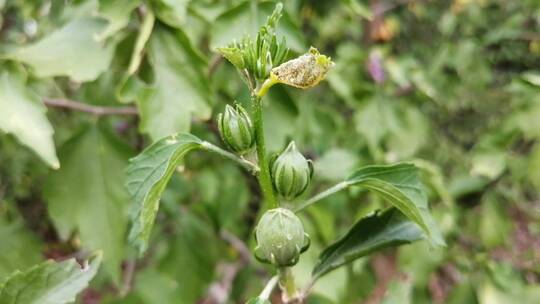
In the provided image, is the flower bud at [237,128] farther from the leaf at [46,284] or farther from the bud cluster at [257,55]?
the leaf at [46,284]

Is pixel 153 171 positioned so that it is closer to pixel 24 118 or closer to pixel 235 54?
pixel 235 54

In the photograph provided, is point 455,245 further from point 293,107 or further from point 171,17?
point 171,17

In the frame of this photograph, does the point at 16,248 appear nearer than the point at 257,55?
No

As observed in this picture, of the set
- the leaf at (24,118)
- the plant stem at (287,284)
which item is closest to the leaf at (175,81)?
the leaf at (24,118)

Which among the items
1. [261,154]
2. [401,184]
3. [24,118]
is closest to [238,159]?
[261,154]

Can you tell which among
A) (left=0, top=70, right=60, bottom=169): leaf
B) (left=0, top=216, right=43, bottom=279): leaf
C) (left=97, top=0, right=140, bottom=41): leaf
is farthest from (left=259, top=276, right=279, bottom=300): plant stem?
(left=0, top=216, right=43, bottom=279): leaf

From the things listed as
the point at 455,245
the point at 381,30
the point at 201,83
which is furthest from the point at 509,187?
the point at 201,83

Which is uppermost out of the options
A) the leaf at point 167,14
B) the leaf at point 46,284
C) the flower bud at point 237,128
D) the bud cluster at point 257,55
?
the bud cluster at point 257,55
